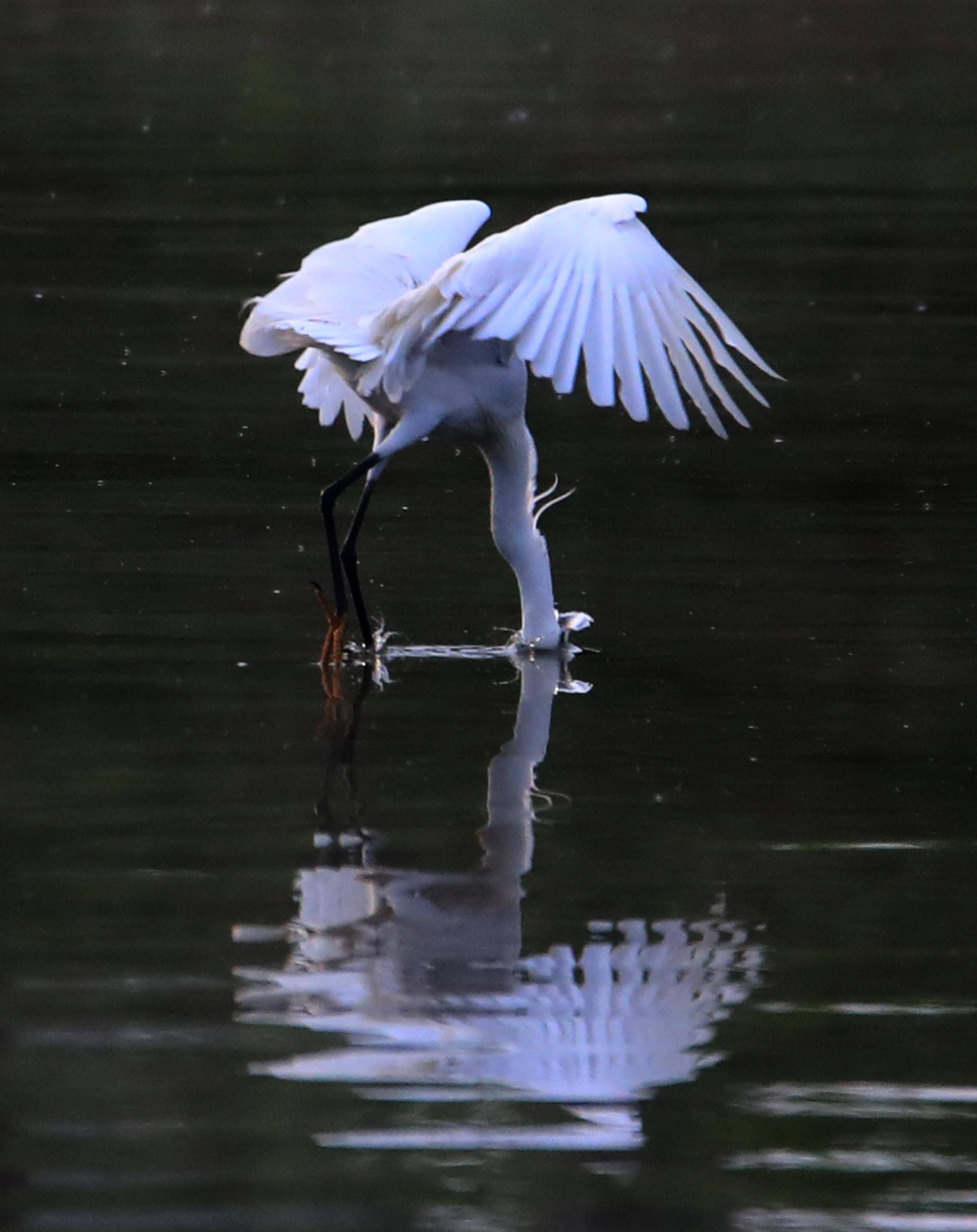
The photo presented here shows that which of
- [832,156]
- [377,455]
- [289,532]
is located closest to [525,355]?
[377,455]

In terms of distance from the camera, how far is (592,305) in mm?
7258

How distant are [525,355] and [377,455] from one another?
3.19 ft

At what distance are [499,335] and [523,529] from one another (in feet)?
2.83

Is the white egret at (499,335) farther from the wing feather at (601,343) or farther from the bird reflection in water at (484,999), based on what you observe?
the bird reflection in water at (484,999)

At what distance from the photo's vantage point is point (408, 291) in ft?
26.5

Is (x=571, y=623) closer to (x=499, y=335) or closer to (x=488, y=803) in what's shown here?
(x=499, y=335)

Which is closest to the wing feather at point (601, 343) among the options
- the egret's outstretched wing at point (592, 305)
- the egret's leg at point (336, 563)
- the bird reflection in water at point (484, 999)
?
the egret's outstretched wing at point (592, 305)

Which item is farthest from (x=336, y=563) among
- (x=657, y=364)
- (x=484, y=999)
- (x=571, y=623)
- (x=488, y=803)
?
(x=484, y=999)

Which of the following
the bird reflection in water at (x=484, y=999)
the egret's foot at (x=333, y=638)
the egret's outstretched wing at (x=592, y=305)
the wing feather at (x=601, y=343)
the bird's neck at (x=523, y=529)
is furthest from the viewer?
the bird's neck at (x=523, y=529)

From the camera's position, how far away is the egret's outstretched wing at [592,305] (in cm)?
713

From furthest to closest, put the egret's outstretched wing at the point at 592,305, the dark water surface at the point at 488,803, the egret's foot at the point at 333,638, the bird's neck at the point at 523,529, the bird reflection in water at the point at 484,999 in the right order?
the bird's neck at the point at 523,529, the egret's foot at the point at 333,638, the egret's outstretched wing at the point at 592,305, the bird reflection in water at the point at 484,999, the dark water surface at the point at 488,803

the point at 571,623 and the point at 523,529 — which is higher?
the point at 523,529

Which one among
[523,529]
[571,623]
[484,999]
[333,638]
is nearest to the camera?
[484,999]

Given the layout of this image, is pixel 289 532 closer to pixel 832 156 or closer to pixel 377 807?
pixel 377 807
